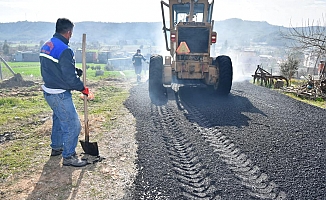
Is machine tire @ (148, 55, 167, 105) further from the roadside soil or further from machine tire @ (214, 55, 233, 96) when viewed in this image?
the roadside soil

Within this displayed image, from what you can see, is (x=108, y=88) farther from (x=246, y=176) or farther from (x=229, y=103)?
(x=246, y=176)

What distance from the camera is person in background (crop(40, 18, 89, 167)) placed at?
349 centimetres

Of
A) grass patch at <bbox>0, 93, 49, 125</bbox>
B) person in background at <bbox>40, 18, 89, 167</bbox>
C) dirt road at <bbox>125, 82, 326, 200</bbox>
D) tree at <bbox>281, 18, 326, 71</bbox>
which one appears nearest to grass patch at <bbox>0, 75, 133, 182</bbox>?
grass patch at <bbox>0, 93, 49, 125</bbox>

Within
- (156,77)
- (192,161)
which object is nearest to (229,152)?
(192,161)

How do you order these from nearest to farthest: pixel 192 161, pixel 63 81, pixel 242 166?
pixel 63 81 → pixel 242 166 → pixel 192 161

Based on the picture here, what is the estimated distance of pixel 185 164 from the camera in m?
3.89

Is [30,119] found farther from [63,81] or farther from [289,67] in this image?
[289,67]

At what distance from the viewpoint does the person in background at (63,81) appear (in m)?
3.49

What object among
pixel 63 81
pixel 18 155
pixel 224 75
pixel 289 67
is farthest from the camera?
pixel 289 67

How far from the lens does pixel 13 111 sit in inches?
265

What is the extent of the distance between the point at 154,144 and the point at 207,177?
1.35m

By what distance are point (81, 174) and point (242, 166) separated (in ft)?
7.27

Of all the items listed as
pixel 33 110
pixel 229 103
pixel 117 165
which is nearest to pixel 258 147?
pixel 117 165

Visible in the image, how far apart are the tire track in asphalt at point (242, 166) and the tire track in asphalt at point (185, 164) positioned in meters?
0.38
